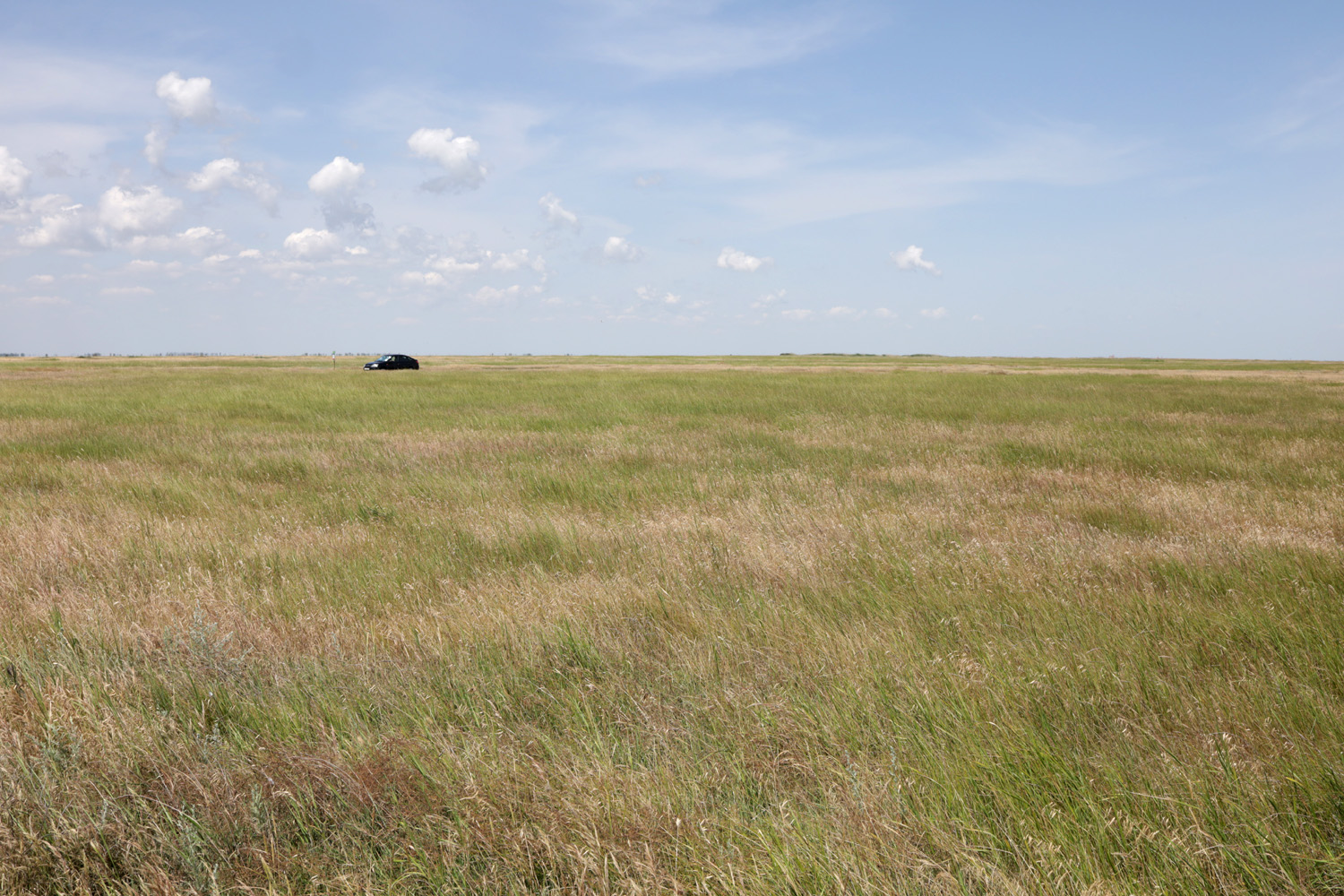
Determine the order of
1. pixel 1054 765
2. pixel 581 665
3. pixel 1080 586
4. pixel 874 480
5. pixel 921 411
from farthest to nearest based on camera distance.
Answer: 1. pixel 921 411
2. pixel 874 480
3. pixel 1080 586
4. pixel 581 665
5. pixel 1054 765

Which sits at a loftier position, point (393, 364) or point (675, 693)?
point (393, 364)

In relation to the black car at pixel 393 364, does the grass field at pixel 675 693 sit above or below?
below

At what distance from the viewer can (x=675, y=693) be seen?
3793 mm

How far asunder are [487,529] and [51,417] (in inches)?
770

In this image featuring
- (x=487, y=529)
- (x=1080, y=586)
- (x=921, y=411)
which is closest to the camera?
(x=1080, y=586)

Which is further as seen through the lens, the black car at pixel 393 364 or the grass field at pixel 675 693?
the black car at pixel 393 364

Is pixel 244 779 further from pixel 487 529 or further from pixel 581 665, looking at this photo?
pixel 487 529

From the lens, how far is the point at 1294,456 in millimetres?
12641

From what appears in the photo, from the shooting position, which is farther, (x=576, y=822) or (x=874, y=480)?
(x=874, y=480)

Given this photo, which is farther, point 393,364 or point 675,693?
point 393,364

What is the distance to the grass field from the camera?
2518mm

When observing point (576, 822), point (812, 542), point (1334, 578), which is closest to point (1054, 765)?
point (576, 822)

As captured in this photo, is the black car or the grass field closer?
the grass field

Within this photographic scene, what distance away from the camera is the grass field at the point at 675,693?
8.26 feet
